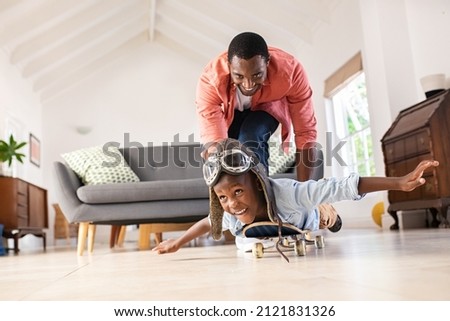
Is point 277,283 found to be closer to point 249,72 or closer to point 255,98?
point 249,72

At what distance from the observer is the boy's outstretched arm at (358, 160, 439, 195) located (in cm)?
138

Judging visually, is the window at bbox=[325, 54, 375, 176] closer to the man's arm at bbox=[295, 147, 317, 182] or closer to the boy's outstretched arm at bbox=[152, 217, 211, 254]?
the man's arm at bbox=[295, 147, 317, 182]

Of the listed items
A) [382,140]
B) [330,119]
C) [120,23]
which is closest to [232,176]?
[382,140]

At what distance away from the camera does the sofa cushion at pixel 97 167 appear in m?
3.26

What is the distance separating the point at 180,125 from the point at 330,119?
3.62 m

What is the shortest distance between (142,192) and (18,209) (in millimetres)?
2778

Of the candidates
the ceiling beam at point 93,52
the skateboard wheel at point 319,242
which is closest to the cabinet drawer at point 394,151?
the skateboard wheel at point 319,242

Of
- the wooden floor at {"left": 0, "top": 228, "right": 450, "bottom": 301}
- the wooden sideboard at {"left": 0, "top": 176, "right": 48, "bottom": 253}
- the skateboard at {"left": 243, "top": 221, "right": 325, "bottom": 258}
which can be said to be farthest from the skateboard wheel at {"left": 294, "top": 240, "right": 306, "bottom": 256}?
the wooden sideboard at {"left": 0, "top": 176, "right": 48, "bottom": 253}

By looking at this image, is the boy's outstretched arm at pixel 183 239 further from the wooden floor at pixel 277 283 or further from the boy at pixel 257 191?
the wooden floor at pixel 277 283

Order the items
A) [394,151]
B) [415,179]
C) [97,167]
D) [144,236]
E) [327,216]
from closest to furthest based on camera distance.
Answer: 1. [415,179]
2. [327,216]
3. [97,167]
4. [144,236]
5. [394,151]

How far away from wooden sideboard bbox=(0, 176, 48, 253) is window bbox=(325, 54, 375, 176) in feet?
11.9

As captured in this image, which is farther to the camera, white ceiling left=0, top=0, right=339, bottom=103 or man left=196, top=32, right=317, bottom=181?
white ceiling left=0, top=0, right=339, bottom=103

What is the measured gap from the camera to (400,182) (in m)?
1.42

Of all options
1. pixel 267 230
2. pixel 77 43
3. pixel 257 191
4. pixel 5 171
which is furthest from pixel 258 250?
pixel 77 43
